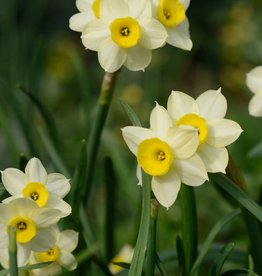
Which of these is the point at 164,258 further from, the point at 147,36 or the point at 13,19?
the point at 13,19

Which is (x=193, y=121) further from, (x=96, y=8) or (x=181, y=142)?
(x=96, y=8)

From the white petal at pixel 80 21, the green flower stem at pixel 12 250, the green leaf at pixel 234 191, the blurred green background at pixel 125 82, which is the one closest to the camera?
the green flower stem at pixel 12 250

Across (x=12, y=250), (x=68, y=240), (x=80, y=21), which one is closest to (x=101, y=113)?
(x=80, y=21)

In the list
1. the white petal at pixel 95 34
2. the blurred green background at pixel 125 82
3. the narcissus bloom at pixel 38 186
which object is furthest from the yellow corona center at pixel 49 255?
the blurred green background at pixel 125 82

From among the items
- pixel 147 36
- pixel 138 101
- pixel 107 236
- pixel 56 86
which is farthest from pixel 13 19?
pixel 147 36

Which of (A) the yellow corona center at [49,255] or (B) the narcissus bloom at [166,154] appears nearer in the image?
(B) the narcissus bloom at [166,154]

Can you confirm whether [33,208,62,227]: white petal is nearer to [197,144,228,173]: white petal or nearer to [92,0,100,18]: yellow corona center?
[197,144,228,173]: white petal

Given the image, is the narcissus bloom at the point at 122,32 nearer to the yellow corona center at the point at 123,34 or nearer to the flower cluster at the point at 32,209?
the yellow corona center at the point at 123,34
